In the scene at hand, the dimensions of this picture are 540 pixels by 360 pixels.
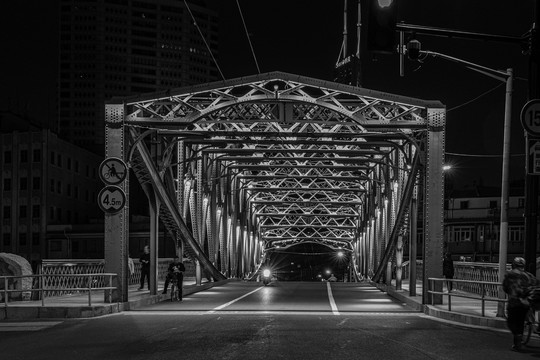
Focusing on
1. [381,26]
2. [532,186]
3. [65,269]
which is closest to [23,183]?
[65,269]

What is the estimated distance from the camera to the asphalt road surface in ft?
43.1

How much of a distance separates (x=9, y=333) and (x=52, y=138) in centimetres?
7241

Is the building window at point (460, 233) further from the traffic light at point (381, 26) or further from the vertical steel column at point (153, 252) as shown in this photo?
the traffic light at point (381, 26)

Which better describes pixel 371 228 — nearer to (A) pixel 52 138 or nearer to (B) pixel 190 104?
(B) pixel 190 104

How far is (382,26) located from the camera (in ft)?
42.8

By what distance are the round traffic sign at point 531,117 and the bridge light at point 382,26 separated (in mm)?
4979

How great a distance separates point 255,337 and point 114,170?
30.5 ft

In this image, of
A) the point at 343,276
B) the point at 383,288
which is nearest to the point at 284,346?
the point at 383,288

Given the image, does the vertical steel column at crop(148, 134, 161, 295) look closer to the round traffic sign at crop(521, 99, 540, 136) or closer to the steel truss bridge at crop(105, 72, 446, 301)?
the steel truss bridge at crop(105, 72, 446, 301)

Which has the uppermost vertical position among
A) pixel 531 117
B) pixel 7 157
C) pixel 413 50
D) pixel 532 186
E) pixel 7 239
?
pixel 413 50

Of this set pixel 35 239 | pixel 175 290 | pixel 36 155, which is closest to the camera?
pixel 175 290

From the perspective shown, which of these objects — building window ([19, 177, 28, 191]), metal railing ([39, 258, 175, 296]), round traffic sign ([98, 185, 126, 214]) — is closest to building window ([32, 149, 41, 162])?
building window ([19, 177, 28, 191])

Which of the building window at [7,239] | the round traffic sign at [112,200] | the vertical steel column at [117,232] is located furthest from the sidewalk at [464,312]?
the building window at [7,239]

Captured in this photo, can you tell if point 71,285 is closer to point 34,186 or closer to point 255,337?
point 255,337
